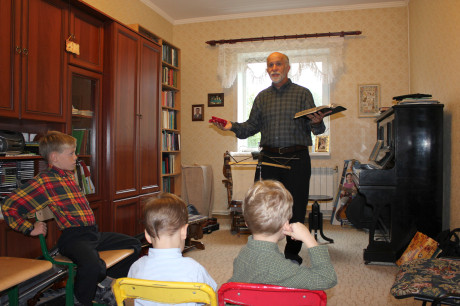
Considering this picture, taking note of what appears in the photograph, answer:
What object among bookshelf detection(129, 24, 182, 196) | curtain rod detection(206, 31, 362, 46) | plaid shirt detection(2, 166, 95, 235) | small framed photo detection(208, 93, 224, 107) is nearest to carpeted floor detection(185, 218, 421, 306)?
bookshelf detection(129, 24, 182, 196)

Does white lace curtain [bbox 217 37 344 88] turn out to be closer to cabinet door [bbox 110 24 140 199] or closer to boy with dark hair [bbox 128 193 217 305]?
cabinet door [bbox 110 24 140 199]

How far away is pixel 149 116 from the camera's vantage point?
401 centimetres

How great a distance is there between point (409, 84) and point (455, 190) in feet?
7.32

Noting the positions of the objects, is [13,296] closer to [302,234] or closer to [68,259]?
[68,259]

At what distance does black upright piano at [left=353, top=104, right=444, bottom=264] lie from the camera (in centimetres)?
304

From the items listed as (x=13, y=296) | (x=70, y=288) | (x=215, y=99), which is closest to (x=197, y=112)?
(x=215, y=99)

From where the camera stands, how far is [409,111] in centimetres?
307

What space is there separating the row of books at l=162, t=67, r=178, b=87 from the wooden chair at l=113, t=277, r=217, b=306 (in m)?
4.08

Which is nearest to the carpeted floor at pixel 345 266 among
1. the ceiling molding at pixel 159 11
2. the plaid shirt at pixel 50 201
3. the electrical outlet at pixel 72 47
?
the plaid shirt at pixel 50 201

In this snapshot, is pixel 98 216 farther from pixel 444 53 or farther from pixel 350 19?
pixel 350 19

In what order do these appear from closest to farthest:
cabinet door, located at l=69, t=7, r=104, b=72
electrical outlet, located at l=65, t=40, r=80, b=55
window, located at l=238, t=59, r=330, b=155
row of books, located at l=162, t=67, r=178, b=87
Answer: electrical outlet, located at l=65, t=40, r=80, b=55, cabinet door, located at l=69, t=7, r=104, b=72, row of books, located at l=162, t=67, r=178, b=87, window, located at l=238, t=59, r=330, b=155

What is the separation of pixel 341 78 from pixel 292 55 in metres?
0.75

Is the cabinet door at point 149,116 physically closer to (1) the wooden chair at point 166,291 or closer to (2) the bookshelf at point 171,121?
(2) the bookshelf at point 171,121

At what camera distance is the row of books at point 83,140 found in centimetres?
313
